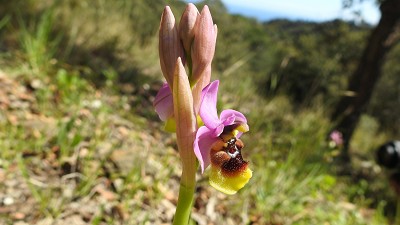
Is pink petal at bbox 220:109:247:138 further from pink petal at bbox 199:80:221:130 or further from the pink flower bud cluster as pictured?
the pink flower bud cluster

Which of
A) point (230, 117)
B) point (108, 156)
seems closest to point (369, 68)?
point (108, 156)

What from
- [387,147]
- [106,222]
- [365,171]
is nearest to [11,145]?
[106,222]

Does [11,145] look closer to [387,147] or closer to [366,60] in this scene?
→ [387,147]

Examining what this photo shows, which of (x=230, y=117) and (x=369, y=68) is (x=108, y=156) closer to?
(x=230, y=117)

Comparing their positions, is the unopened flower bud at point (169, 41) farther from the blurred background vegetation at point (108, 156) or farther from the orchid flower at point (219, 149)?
the blurred background vegetation at point (108, 156)

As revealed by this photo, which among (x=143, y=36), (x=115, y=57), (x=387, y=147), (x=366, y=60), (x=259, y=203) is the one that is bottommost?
(x=259, y=203)

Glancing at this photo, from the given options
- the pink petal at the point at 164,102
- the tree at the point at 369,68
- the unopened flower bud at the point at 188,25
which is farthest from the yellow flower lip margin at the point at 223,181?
the tree at the point at 369,68
